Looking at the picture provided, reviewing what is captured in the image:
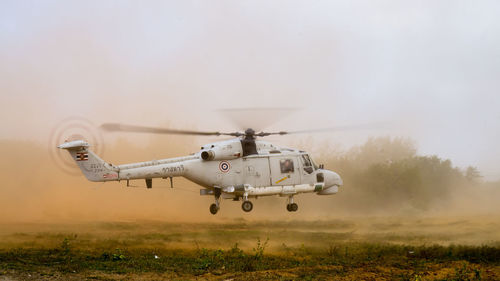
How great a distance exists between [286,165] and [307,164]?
130cm

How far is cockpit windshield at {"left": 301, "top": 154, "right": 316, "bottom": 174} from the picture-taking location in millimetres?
27861

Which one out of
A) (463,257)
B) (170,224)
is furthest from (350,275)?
(170,224)

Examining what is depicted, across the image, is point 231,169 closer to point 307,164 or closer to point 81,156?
point 307,164

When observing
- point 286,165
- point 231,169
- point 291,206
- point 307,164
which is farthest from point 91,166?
point 307,164

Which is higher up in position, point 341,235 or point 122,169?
point 122,169

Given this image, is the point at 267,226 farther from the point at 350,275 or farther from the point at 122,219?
the point at 350,275

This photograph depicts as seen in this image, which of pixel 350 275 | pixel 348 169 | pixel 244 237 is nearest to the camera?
pixel 350 275

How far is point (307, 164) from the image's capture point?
28.0m

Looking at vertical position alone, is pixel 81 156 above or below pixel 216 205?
above

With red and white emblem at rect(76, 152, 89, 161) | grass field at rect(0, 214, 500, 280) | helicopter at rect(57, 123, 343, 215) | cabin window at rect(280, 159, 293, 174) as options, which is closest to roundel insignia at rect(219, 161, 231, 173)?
helicopter at rect(57, 123, 343, 215)

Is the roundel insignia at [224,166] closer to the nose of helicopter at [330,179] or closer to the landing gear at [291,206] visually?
the landing gear at [291,206]

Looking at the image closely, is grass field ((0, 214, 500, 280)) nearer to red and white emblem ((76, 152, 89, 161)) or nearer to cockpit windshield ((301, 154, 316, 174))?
cockpit windshield ((301, 154, 316, 174))

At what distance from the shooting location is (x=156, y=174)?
2511cm

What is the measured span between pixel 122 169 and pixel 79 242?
151 inches
